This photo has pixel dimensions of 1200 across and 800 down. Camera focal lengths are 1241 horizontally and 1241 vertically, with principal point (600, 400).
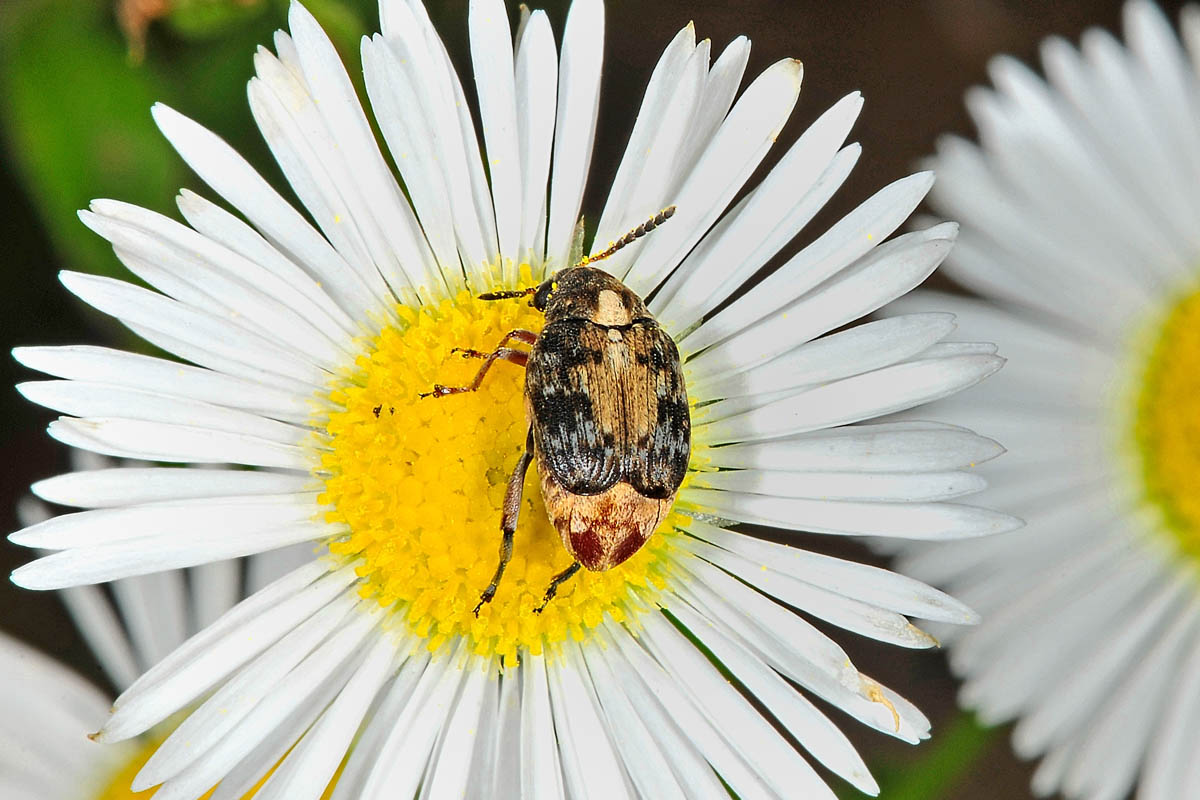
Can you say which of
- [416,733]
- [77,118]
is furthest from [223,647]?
[77,118]

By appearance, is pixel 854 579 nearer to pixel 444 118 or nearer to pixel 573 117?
pixel 573 117

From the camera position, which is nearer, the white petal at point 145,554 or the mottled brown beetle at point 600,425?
the white petal at point 145,554

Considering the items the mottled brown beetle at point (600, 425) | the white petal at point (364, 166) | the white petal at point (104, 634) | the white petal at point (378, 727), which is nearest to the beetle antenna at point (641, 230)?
the mottled brown beetle at point (600, 425)

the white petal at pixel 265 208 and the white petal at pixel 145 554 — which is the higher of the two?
the white petal at pixel 265 208

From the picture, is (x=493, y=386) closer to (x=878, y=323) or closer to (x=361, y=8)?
(x=878, y=323)

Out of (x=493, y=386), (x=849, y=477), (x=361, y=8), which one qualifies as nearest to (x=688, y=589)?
(x=849, y=477)

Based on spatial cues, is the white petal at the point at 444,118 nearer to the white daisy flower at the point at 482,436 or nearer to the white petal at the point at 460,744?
the white daisy flower at the point at 482,436

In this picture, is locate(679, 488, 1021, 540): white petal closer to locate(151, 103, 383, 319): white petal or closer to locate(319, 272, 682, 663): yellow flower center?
locate(319, 272, 682, 663): yellow flower center

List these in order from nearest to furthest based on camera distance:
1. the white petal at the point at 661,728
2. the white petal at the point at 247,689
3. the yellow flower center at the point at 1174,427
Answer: the white petal at the point at 247,689 → the white petal at the point at 661,728 → the yellow flower center at the point at 1174,427

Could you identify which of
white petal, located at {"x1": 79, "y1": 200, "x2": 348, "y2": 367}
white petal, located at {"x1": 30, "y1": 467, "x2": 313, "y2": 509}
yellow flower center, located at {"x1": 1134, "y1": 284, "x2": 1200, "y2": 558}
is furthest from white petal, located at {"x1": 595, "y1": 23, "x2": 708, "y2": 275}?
yellow flower center, located at {"x1": 1134, "y1": 284, "x2": 1200, "y2": 558}
